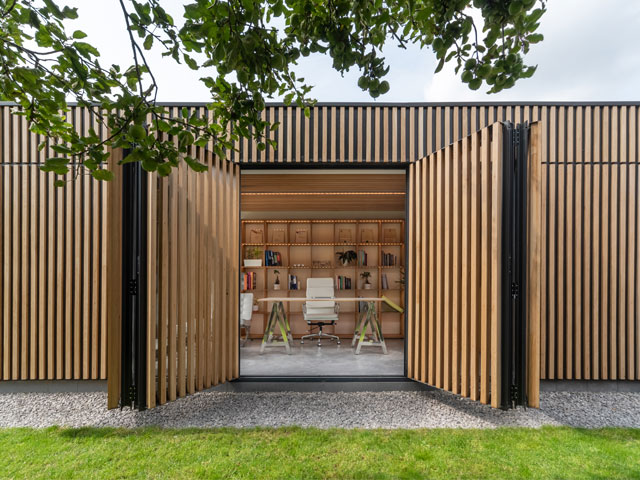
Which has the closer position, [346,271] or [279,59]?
[279,59]

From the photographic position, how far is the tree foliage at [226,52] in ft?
4.53

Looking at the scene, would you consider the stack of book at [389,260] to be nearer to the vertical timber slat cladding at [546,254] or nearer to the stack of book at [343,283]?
the stack of book at [343,283]

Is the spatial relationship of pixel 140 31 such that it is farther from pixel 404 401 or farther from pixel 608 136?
pixel 608 136

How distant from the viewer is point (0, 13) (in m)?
1.52

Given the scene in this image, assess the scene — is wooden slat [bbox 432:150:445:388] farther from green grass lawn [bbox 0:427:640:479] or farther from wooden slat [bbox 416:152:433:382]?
green grass lawn [bbox 0:427:640:479]

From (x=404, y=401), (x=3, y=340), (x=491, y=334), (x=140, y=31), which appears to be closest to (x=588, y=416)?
(x=491, y=334)

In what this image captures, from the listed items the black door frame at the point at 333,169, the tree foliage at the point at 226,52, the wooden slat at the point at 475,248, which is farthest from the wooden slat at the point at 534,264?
the tree foliage at the point at 226,52

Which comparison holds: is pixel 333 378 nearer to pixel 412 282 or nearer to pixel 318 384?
pixel 318 384

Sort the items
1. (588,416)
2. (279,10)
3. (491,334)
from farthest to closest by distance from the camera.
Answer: (588,416) < (491,334) < (279,10)

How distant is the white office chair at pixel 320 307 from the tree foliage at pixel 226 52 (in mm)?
4822

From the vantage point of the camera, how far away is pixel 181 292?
3.54m

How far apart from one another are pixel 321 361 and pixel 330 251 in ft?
9.60

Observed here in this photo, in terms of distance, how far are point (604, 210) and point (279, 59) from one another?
460cm

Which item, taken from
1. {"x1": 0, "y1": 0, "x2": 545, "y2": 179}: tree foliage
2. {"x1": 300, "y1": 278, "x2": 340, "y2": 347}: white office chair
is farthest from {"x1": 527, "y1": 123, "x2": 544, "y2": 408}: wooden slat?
{"x1": 300, "y1": 278, "x2": 340, "y2": 347}: white office chair
